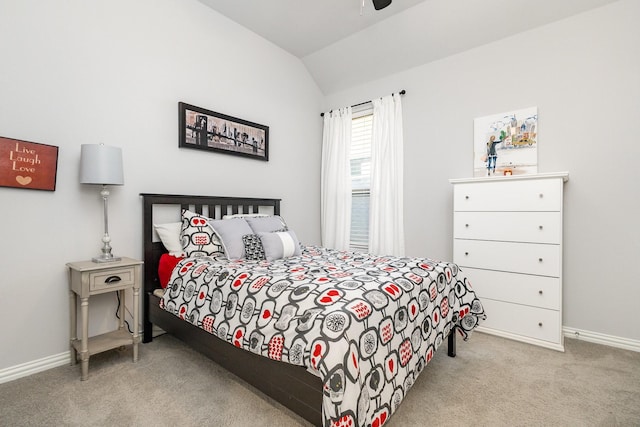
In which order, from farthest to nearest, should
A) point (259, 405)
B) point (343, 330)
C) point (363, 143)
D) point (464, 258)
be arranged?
point (363, 143) → point (464, 258) → point (259, 405) → point (343, 330)

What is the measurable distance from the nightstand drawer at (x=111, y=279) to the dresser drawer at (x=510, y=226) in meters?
2.68

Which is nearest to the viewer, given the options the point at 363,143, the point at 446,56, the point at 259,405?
the point at 259,405

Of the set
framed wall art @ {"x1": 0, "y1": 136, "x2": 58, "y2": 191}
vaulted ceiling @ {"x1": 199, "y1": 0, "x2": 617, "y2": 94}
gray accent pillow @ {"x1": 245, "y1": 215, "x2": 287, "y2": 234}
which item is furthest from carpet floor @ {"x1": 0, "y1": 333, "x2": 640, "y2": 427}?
vaulted ceiling @ {"x1": 199, "y1": 0, "x2": 617, "y2": 94}

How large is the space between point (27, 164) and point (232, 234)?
1.34 m

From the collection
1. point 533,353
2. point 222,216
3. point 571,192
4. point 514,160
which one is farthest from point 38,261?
point 571,192

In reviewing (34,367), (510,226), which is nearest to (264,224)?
(34,367)

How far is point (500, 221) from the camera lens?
8.55 feet

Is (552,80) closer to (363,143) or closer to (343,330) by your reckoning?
(363,143)

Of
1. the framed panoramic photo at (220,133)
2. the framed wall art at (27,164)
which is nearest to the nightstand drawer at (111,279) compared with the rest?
the framed wall art at (27,164)

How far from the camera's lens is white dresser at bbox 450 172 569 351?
236 centimetres

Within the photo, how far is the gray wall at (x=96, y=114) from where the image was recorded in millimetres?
1915

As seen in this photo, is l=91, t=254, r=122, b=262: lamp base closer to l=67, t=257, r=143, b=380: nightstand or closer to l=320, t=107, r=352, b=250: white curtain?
l=67, t=257, r=143, b=380: nightstand

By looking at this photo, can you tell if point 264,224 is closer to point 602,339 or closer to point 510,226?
point 510,226

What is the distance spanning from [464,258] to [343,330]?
79.7 inches
